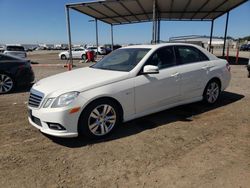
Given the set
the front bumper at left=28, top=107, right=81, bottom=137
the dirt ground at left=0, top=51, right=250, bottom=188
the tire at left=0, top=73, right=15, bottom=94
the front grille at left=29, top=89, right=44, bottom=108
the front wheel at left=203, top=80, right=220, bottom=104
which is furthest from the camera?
the tire at left=0, top=73, right=15, bottom=94

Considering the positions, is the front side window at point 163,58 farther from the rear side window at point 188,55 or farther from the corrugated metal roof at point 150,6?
the corrugated metal roof at point 150,6

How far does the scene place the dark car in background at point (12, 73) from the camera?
26.0 ft

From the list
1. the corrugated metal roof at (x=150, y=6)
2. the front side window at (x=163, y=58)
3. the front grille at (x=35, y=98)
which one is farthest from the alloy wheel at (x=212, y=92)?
the corrugated metal roof at (x=150, y=6)

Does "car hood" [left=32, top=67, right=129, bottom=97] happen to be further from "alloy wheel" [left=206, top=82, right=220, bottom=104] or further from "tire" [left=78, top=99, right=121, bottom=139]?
A: "alloy wheel" [left=206, top=82, right=220, bottom=104]

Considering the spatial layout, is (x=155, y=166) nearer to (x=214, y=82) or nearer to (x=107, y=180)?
Result: (x=107, y=180)

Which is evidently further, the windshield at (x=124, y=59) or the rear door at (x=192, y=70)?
the rear door at (x=192, y=70)

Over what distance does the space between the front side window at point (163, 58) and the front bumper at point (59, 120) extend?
1.82 meters

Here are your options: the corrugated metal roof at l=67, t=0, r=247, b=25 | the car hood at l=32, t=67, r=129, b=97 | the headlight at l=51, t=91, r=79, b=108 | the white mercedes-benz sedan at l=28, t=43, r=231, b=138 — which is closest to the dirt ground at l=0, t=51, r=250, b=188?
the white mercedes-benz sedan at l=28, t=43, r=231, b=138

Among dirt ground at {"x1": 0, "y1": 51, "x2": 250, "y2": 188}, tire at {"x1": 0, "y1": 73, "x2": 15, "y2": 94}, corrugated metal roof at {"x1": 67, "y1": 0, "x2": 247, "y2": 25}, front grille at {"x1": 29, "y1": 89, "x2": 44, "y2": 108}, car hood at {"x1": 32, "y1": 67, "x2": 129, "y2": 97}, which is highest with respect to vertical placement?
corrugated metal roof at {"x1": 67, "y1": 0, "x2": 247, "y2": 25}

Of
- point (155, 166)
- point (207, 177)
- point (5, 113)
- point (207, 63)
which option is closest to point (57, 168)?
point (155, 166)

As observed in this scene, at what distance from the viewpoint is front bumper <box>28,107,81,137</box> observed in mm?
3652

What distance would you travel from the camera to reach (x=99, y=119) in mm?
3996

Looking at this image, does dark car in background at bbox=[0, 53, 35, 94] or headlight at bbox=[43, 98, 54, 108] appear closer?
headlight at bbox=[43, 98, 54, 108]

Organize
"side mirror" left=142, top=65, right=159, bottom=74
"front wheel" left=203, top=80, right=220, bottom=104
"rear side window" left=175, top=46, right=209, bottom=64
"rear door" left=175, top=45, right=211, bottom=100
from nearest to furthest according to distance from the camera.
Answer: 1. "side mirror" left=142, top=65, right=159, bottom=74
2. "rear door" left=175, top=45, right=211, bottom=100
3. "rear side window" left=175, top=46, right=209, bottom=64
4. "front wheel" left=203, top=80, right=220, bottom=104
